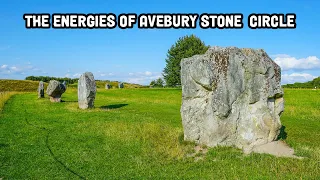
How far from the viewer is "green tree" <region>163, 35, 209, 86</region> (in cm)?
6869

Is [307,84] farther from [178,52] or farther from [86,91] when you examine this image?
[86,91]

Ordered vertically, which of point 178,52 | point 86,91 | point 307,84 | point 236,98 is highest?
point 178,52

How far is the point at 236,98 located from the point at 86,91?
19562 millimetres

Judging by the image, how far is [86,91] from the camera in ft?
101

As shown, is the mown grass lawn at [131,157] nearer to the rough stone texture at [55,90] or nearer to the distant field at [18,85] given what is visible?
the rough stone texture at [55,90]

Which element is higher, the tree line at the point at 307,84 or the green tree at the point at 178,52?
the green tree at the point at 178,52

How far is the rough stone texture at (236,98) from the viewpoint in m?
14.0

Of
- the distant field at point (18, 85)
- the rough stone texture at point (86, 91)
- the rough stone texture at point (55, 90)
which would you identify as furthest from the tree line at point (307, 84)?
the distant field at point (18, 85)

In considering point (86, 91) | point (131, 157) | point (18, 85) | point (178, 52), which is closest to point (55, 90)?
point (86, 91)

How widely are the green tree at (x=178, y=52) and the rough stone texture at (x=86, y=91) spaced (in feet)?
126

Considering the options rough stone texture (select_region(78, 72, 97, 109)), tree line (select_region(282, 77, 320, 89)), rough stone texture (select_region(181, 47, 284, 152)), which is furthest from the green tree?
rough stone texture (select_region(181, 47, 284, 152))

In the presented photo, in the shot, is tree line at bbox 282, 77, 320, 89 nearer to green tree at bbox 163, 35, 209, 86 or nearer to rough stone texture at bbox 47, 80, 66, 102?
green tree at bbox 163, 35, 209, 86

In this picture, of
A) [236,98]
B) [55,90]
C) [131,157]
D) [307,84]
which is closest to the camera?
[131,157]

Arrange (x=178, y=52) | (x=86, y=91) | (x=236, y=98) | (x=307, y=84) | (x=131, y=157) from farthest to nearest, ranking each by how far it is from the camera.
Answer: (x=307, y=84) → (x=178, y=52) → (x=86, y=91) → (x=236, y=98) → (x=131, y=157)
